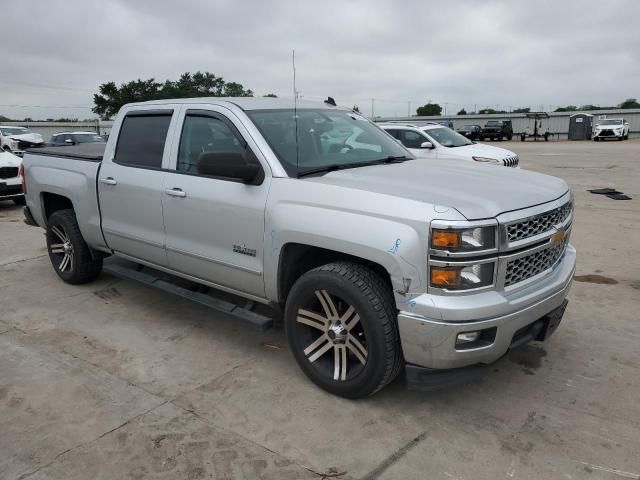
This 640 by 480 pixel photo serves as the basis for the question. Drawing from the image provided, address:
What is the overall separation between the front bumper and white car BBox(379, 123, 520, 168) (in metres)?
8.84

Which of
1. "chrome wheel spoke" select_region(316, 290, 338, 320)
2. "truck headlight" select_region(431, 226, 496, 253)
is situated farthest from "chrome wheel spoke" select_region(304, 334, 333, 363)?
"truck headlight" select_region(431, 226, 496, 253)

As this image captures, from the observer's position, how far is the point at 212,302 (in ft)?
13.5

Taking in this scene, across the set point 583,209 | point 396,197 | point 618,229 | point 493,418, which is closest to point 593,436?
point 493,418

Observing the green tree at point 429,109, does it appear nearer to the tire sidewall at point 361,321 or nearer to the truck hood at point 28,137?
the truck hood at point 28,137

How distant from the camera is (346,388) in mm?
3262

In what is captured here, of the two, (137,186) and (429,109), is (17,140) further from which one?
(429,109)

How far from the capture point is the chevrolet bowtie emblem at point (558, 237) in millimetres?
3234

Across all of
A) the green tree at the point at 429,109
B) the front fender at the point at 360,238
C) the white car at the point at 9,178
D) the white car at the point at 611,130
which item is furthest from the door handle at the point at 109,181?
the green tree at the point at 429,109

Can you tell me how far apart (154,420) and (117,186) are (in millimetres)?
2232

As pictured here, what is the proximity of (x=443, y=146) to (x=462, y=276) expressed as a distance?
9.69 meters

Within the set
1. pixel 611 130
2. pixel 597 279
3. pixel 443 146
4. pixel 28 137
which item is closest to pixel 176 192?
pixel 597 279

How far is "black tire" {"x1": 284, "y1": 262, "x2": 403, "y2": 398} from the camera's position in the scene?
2996 mm

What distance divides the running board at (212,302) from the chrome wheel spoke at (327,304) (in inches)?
23.3

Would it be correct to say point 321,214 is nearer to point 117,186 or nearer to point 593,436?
point 593,436
